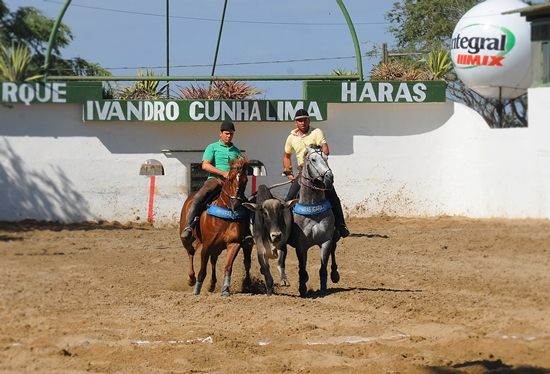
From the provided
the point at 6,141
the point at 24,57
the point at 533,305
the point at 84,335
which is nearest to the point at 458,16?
the point at 6,141

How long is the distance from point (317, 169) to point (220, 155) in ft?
4.88

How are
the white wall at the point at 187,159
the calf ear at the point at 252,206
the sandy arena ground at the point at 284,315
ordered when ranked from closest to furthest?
the sandy arena ground at the point at 284,315 < the calf ear at the point at 252,206 < the white wall at the point at 187,159

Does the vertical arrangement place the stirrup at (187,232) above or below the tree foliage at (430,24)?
below

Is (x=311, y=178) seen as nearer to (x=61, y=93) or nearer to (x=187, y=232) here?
(x=187, y=232)

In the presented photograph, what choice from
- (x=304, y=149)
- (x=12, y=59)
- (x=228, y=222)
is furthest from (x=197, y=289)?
(x=12, y=59)

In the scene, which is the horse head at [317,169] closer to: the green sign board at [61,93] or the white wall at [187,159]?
the white wall at [187,159]

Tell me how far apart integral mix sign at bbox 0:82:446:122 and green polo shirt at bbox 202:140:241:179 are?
8789 mm

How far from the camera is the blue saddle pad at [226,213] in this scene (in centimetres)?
1145

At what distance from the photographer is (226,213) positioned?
11445 mm

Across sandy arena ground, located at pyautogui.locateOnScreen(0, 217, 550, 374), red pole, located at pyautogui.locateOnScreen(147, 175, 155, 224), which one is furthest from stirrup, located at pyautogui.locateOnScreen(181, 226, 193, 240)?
red pole, located at pyautogui.locateOnScreen(147, 175, 155, 224)

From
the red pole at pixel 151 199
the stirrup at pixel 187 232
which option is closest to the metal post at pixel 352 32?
the red pole at pixel 151 199

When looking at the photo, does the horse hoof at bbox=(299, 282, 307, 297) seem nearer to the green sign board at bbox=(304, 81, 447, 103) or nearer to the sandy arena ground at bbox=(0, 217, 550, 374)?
the sandy arena ground at bbox=(0, 217, 550, 374)

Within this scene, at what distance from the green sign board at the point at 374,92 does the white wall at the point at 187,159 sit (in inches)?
11.0

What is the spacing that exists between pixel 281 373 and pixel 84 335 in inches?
104
